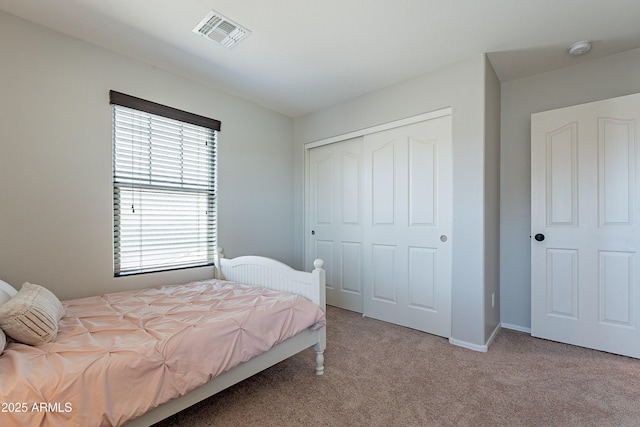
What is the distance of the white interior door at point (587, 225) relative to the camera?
226cm

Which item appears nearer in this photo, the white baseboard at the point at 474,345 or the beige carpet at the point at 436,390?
the beige carpet at the point at 436,390

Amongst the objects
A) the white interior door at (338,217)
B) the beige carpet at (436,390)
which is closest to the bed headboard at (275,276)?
the beige carpet at (436,390)

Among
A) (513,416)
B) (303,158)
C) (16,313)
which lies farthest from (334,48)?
(513,416)

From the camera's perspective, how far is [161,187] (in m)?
2.60

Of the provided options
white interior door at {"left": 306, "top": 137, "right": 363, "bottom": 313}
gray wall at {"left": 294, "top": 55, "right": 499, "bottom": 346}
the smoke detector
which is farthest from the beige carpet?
the smoke detector

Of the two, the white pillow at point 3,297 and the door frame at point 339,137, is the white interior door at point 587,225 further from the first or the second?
the white pillow at point 3,297

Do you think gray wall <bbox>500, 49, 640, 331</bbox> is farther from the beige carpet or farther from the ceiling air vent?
the ceiling air vent

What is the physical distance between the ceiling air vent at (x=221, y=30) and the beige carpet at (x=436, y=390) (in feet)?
7.95

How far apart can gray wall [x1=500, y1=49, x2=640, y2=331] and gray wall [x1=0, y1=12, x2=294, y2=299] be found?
3.09 metres

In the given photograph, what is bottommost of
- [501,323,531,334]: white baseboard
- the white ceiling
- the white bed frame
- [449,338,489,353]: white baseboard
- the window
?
[501,323,531,334]: white baseboard

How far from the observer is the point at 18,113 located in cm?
194

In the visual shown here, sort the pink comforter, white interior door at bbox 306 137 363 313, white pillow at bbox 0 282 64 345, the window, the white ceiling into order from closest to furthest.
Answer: the pink comforter < white pillow at bbox 0 282 64 345 < the white ceiling < the window < white interior door at bbox 306 137 363 313

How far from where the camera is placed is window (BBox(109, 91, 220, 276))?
2381mm

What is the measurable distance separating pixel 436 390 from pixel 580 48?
277 centimetres
